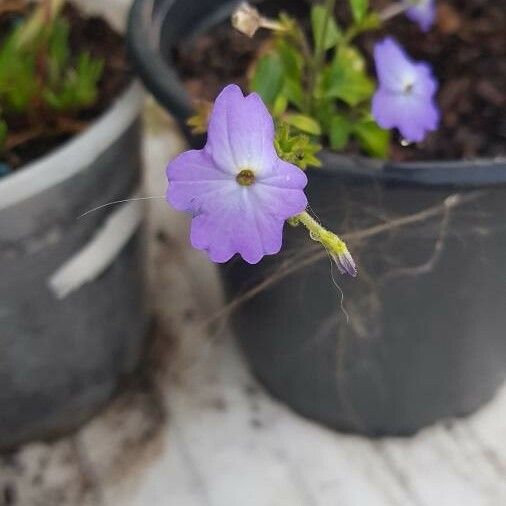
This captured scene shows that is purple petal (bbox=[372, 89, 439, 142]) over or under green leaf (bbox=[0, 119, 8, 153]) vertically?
under

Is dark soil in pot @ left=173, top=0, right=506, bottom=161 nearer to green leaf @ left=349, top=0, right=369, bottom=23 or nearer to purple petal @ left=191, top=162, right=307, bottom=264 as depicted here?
green leaf @ left=349, top=0, right=369, bottom=23

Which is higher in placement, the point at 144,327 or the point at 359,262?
the point at 359,262

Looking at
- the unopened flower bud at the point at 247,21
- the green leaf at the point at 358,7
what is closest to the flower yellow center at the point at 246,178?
the unopened flower bud at the point at 247,21

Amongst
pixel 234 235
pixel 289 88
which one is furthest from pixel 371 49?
pixel 234 235

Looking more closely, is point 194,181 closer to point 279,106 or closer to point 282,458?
point 279,106

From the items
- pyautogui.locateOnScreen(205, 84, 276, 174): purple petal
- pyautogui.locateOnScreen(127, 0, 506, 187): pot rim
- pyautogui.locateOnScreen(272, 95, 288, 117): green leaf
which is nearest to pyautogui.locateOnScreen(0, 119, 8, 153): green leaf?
pyautogui.locateOnScreen(127, 0, 506, 187): pot rim

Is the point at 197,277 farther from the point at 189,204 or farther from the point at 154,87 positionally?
the point at 189,204
